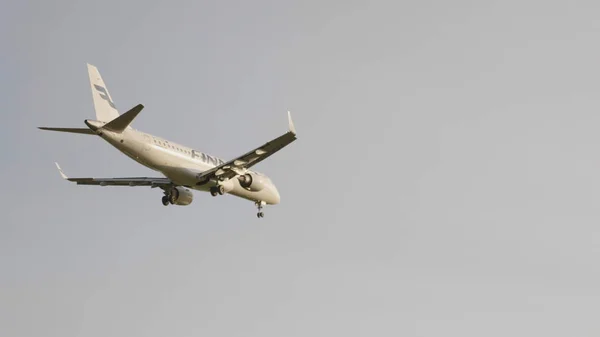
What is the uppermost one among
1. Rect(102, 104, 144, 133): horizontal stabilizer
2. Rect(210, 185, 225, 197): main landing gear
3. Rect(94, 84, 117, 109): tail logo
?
Rect(94, 84, 117, 109): tail logo

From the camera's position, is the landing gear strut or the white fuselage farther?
the landing gear strut

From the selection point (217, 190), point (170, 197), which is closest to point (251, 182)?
point (217, 190)

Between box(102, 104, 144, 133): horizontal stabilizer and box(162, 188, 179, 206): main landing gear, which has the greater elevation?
box(162, 188, 179, 206): main landing gear

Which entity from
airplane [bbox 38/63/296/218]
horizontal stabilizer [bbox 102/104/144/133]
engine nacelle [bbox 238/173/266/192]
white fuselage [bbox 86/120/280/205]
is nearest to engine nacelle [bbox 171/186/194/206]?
airplane [bbox 38/63/296/218]

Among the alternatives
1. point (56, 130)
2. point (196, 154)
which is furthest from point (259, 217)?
point (56, 130)

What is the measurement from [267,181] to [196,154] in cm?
868

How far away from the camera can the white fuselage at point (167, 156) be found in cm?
6406

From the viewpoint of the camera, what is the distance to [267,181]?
251 ft

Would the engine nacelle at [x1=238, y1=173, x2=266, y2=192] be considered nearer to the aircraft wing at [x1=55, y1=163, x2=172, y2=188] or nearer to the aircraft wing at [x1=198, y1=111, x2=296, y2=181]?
the aircraft wing at [x1=198, y1=111, x2=296, y2=181]

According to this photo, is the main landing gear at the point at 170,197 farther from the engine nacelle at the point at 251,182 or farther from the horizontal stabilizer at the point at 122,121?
the horizontal stabilizer at the point at 122,121

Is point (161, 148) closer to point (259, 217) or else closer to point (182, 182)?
point (182, 182)

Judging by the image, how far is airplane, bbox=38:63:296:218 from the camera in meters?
63.0

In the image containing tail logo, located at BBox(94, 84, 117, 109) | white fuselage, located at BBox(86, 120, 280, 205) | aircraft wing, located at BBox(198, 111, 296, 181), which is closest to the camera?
aircraft wing, located at BBox(198, 111, 296, 181)

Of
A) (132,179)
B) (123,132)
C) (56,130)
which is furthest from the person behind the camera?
(132,179)
